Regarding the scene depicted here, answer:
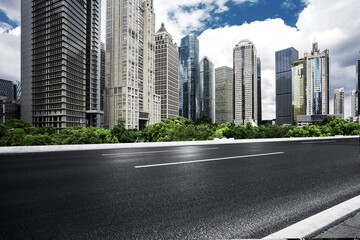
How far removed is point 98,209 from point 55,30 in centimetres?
11378

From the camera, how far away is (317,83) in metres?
190

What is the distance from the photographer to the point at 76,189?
3.74 m

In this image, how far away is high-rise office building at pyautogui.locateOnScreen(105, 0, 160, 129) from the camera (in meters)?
119

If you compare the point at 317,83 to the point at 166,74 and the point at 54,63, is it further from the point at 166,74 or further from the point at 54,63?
the point at 54,63

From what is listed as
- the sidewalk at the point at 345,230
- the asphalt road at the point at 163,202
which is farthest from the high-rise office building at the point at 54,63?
the sidewalk at the point at 345,230

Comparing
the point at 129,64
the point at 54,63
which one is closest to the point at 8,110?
the point at 54,63

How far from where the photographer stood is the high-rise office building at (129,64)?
119 meters

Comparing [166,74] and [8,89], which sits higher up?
[166,74]

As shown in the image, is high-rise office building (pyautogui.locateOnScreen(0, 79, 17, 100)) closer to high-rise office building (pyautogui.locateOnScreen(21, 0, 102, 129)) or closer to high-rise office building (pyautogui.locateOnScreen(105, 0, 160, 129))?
high-rise office building (pyautogui.locateOnScreen(21, 0, 102, 129))

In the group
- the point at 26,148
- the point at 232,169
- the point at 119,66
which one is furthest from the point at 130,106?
the point at 232,169

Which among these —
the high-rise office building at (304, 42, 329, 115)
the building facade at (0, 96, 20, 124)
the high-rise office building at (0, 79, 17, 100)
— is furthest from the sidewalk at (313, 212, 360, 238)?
the high-rise office building at (304, 42, 329, 115)

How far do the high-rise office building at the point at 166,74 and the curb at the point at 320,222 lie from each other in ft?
497

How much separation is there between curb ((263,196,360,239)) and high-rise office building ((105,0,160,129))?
119m

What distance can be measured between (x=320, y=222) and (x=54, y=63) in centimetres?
11078
